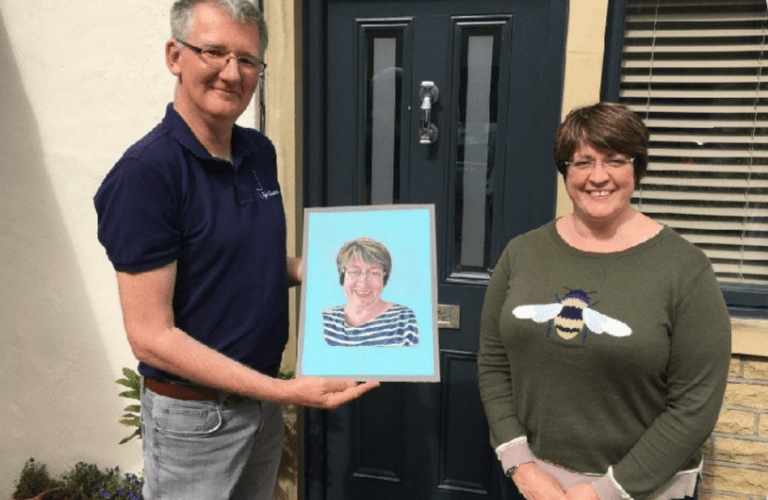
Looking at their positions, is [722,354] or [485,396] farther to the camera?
[485,396]

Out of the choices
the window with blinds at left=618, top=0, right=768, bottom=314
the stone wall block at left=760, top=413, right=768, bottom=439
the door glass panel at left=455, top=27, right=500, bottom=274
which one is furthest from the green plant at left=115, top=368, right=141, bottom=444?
the stone wall block at left=760, top=413, right=768, bottom=439

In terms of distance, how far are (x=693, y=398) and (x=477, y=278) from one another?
1369 millimetres

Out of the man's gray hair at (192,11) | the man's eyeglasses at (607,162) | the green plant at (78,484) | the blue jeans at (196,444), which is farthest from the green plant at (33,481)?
the man's eyeglasses at (607,162)

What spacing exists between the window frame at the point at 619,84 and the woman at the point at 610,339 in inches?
41.8

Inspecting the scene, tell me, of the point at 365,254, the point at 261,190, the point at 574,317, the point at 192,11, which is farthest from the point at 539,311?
the point at 192,11

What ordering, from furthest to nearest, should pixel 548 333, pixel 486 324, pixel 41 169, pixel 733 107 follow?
pixel 41 169 → pixel 733 107 → pixel 486 324 → pixel 548 333

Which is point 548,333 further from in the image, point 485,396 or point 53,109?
point 53,109

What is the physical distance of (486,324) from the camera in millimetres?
1886

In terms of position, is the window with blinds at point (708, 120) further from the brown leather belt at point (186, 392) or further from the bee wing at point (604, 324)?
the brown leather belt at point (186, 392)

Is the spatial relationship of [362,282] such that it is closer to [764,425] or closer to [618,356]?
[618,356]

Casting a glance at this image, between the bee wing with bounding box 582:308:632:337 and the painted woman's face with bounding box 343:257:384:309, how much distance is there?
1.92 feet

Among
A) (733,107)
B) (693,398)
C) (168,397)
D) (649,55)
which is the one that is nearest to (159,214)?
(168,397)

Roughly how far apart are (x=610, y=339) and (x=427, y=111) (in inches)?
58.3

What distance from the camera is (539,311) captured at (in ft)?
5.54
